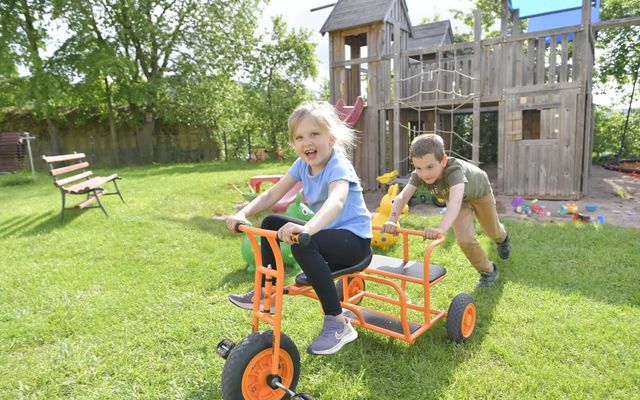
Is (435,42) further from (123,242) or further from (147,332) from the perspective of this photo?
(147,332)

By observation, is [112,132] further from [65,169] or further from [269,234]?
[269,234]

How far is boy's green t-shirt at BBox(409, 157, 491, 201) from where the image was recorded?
3.43 meters

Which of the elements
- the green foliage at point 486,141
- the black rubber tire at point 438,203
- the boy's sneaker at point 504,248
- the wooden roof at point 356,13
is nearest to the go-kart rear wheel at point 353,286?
the boy's sneaker at point 504,248

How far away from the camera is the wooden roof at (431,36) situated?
14.6 meters

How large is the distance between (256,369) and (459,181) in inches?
79.9

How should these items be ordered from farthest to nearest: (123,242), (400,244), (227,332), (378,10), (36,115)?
(36,115), (378,10), (123,242), (400,244), (227,332)

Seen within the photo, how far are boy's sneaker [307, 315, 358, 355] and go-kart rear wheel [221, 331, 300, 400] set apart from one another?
0.52 feet

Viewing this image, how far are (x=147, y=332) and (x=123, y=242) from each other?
3.01 m

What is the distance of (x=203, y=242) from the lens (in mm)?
6016

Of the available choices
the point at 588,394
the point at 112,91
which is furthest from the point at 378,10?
the point at 112,91

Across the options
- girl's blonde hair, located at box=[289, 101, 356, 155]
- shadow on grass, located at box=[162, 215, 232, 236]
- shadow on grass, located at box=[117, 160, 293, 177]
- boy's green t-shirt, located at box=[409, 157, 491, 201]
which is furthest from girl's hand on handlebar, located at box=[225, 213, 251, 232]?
shadow on grass, located at box=[117, 160, 293, 177]

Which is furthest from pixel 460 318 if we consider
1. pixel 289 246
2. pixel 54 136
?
pixel 54 136

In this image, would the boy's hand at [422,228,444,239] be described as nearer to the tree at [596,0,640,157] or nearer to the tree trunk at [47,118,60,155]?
the tree at [596,0,640,157]

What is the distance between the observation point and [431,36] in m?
14.9
